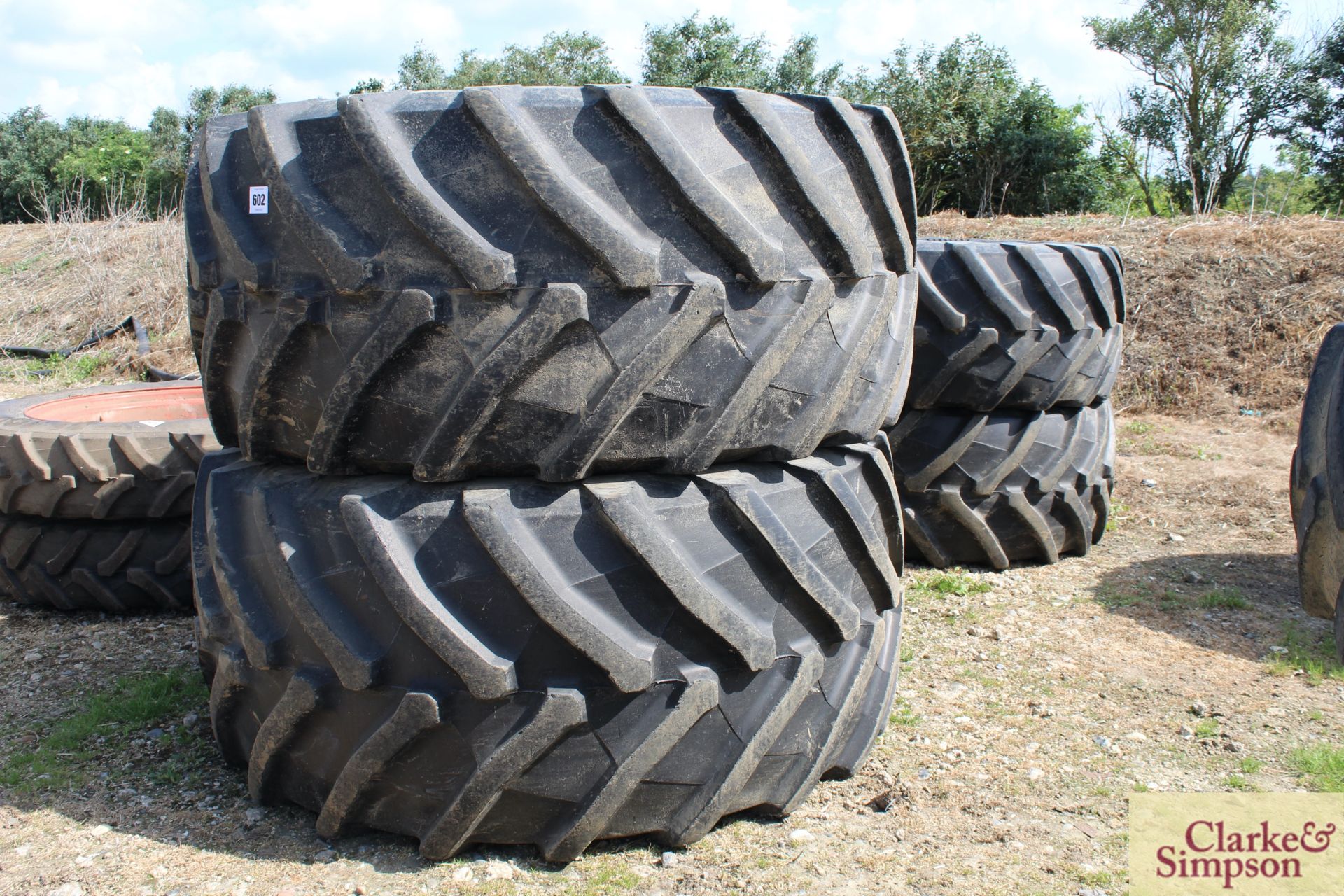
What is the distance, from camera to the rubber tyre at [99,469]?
342 centimetres

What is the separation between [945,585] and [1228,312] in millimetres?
7666

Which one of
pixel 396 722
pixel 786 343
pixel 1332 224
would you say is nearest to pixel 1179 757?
pixel 786 343

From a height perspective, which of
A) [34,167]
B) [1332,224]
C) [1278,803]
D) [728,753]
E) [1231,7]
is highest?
[1231,7]

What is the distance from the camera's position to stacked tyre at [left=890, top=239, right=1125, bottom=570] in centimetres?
408

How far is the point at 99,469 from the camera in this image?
342 centimetres

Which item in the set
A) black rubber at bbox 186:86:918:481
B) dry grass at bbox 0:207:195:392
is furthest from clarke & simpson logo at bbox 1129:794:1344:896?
dry grass at bbox 0:207:195:392

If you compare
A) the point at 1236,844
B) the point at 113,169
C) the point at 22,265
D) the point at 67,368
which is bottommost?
the point at 1236,844

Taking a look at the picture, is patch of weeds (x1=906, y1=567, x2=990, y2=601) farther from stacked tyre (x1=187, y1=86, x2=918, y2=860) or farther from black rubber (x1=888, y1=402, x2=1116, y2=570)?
stacked tyre (x1=187, y1=86, x2=918, y2=860)

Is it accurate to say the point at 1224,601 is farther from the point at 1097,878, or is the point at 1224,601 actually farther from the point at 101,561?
the point at 101,561

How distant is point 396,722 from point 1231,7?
29954 millimetres

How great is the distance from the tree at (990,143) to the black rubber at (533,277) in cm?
2308

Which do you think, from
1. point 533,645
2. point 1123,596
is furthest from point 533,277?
point 1123,596

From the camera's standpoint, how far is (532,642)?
1855mm

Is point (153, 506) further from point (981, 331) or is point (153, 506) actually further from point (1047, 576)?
point (1047, 576)
